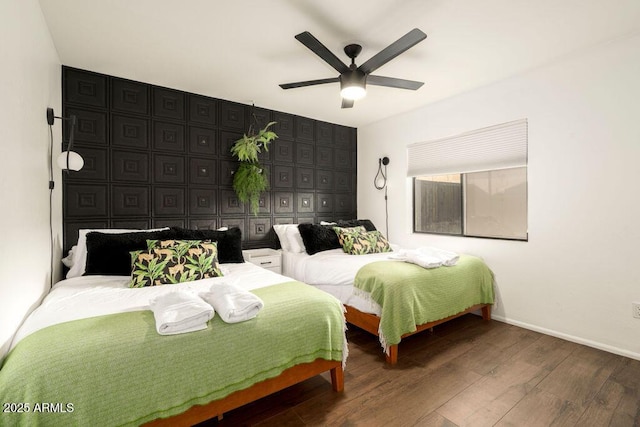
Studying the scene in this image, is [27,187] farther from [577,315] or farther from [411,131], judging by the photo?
[577,315]

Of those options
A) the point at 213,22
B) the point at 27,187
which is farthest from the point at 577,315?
the point at 27,187

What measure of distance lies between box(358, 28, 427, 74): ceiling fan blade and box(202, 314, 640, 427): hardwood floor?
224cm

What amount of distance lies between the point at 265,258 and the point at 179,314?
1989 millimetres

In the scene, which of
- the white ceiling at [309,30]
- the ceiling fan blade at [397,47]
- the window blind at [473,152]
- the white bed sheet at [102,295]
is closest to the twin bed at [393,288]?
the white bed sheet at [102,295]

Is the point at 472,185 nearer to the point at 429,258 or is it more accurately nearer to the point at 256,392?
the point at 429,258

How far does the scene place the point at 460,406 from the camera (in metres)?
1.82

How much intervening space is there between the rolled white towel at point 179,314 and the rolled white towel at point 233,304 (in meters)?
0.06

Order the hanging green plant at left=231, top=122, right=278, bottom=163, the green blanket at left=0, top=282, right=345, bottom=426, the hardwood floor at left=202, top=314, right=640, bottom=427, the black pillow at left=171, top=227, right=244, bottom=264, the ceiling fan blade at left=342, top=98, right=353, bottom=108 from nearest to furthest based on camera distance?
1. the green blanket at left=0, top=282, right=345, bottom=426
2. the hardwood floor at left=202, top=314, right=640, bottom=427
3. the ceiling fan blade at left=342, top=98, right=353, bottom=108
4. the black pillow at left=171, top=227, right=244, bottom=264
5. the hanging green plant at left=231, top=122, right=278, bottom=163

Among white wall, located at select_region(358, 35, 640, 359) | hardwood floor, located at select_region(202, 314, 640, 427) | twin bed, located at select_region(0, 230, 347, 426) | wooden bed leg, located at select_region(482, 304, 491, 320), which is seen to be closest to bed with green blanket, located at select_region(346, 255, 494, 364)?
wooden bed leg, located at select_region(482, 304, 491, 320)

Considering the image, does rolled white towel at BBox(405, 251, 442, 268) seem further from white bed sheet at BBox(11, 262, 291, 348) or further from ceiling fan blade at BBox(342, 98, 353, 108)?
ceiling fan blade at BBox(342, 98, 353, 108)

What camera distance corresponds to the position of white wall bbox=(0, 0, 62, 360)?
138cm

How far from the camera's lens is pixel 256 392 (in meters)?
1.65

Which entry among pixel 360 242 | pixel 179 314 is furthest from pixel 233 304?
pixel 360 242

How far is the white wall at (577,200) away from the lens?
238 centimetres
